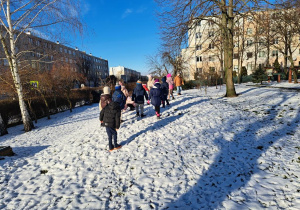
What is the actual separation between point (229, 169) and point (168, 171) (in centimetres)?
141

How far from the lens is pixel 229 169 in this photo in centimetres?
364

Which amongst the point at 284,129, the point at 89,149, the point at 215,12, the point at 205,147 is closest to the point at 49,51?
the point at 89,149

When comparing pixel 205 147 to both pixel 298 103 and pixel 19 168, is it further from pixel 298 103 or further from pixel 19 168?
pixel 298 103

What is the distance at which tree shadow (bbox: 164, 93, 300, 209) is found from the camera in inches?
111

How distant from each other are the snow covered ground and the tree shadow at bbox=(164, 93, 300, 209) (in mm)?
17

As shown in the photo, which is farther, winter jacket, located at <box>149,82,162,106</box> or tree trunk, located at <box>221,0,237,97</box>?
tree trunk, located at <box>221,0,237,97</box>

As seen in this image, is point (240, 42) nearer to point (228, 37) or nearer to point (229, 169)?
point (228, 37)

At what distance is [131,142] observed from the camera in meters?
5.16

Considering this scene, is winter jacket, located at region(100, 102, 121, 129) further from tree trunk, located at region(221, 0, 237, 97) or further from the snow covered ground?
tree trunk, located at region(221, 0, 237, 97)

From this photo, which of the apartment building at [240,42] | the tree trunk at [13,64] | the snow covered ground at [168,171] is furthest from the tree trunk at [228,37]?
the tree trunk at [13,64]

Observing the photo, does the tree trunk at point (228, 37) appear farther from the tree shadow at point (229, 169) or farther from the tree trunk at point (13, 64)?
the tree trunk at point (13, 64)

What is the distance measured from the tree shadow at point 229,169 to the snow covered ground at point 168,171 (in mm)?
17

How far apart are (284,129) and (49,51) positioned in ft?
37.7

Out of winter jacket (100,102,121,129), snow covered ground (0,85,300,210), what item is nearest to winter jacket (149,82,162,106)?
snow covered ground (0,85,300,210)
